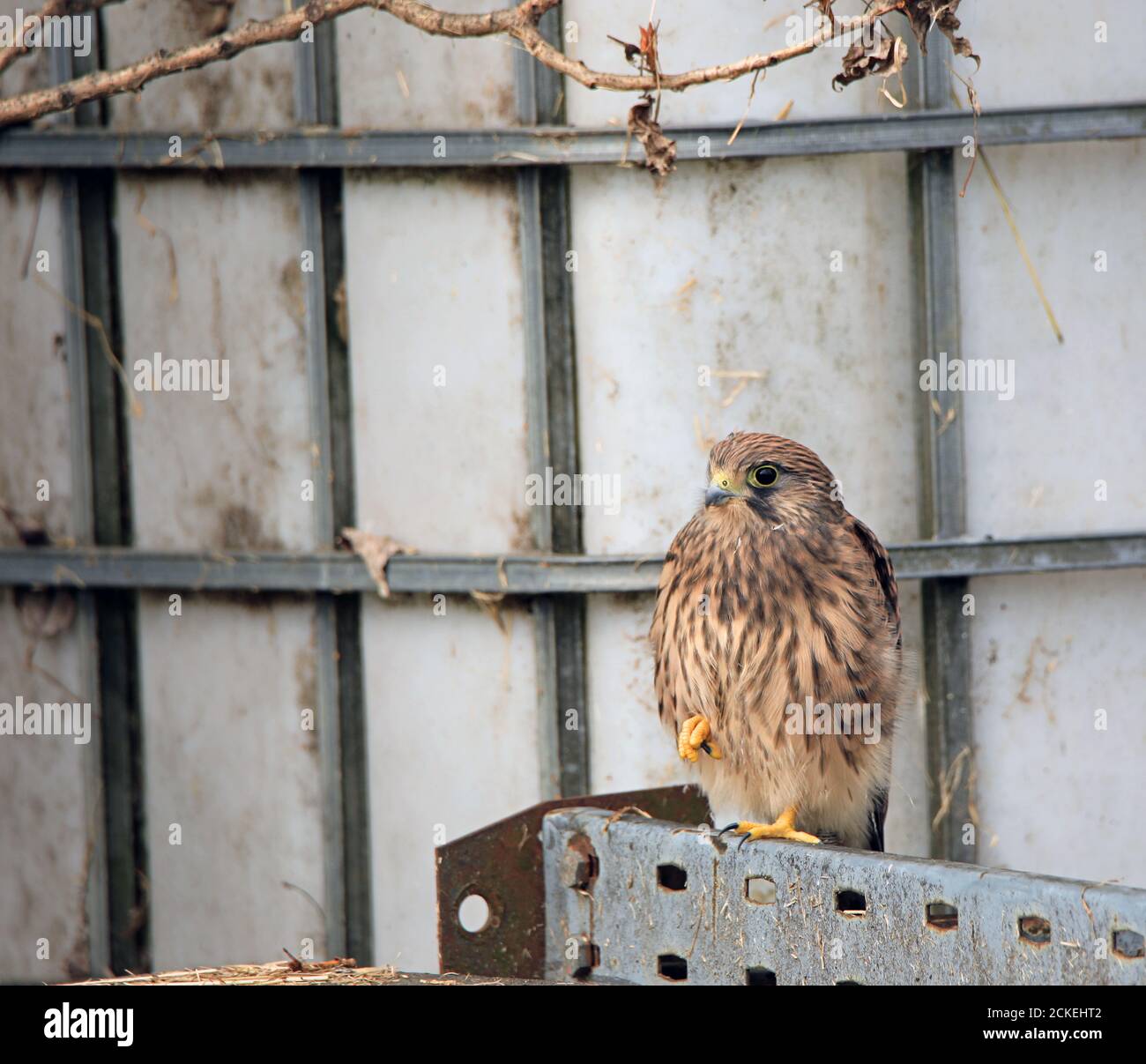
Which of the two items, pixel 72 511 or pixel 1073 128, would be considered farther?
pixel 72 511

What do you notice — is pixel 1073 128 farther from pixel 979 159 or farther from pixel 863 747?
pixel 863 747

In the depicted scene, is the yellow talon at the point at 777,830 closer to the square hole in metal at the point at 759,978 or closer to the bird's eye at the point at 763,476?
the square hole in metal at the point at 759,978

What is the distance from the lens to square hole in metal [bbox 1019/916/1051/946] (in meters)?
2.37

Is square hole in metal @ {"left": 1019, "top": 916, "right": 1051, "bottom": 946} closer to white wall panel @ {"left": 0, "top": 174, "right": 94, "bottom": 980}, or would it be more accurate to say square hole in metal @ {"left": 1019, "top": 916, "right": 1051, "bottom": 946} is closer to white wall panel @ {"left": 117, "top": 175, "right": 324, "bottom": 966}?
white wall panel @ {"left": 117, "top": 175, "right": 324, "bottom": 966}

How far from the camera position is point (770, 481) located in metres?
3.69

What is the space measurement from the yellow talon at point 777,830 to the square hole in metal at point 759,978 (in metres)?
0.24

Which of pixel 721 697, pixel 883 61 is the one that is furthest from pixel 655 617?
pixel 883 61

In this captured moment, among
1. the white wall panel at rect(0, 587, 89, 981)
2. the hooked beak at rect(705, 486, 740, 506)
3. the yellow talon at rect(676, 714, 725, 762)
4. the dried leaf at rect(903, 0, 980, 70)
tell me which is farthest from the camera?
the white wall panel at rect(0, 587, 89, 981)

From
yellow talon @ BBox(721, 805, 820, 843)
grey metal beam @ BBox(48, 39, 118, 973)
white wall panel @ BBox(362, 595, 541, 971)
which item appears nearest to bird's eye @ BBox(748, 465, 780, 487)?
yellow talon @ BBox(721, 805, 820, 843)

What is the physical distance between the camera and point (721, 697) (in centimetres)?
378

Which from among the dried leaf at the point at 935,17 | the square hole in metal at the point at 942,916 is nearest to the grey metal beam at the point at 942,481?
the dried leaf at the point at 935,17

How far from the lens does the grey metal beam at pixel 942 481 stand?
4.85m

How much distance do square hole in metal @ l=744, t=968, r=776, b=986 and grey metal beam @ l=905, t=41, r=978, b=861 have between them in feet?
7.29

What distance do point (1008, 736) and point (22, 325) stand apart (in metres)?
3.76
